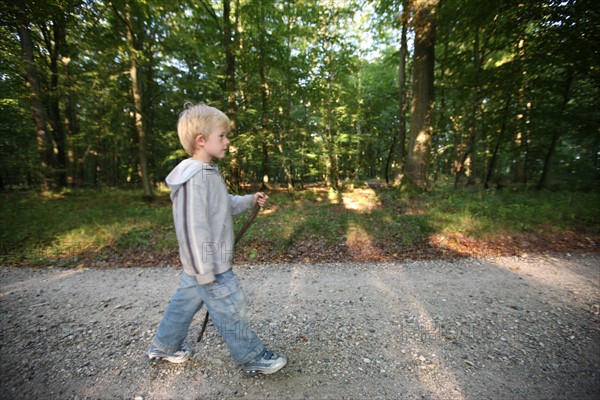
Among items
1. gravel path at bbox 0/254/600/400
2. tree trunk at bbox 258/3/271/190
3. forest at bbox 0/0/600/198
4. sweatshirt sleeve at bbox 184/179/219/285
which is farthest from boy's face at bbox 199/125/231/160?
tree trunk at bbox 258/3/271/190

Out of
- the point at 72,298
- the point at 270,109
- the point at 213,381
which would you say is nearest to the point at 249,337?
the point at 213,381

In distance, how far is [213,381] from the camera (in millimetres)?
2057

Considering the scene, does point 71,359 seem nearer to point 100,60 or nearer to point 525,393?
point 525,393

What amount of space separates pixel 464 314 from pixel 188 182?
340 centimetres

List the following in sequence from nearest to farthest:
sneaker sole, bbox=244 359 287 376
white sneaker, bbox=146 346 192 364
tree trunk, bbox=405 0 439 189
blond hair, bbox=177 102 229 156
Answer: blond hair, bbox=177 102 229 156 < sneaker sole, bbox=244 359 287 376 < white sneaker, bbox=146 346 192 364 < tree trunk, bbox=405 0 439 189

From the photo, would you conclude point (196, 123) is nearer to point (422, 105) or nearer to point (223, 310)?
point (223, 310)

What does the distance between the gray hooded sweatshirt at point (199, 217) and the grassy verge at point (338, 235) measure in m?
3.24

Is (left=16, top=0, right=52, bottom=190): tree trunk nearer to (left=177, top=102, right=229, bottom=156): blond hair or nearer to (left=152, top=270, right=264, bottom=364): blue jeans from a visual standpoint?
(left=177, top=102, right=229, bottom=156): blond hair

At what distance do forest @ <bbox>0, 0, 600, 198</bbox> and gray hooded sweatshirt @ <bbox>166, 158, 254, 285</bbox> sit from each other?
792 centimetres

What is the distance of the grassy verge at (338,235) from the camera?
5.15 m

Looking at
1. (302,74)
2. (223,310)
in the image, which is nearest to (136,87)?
(302,74)

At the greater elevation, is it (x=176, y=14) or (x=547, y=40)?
(x=176, y=14)

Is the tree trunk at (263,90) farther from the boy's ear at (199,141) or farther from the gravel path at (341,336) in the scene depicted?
the boy's ear at (199,141)

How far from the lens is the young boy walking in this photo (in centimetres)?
180
